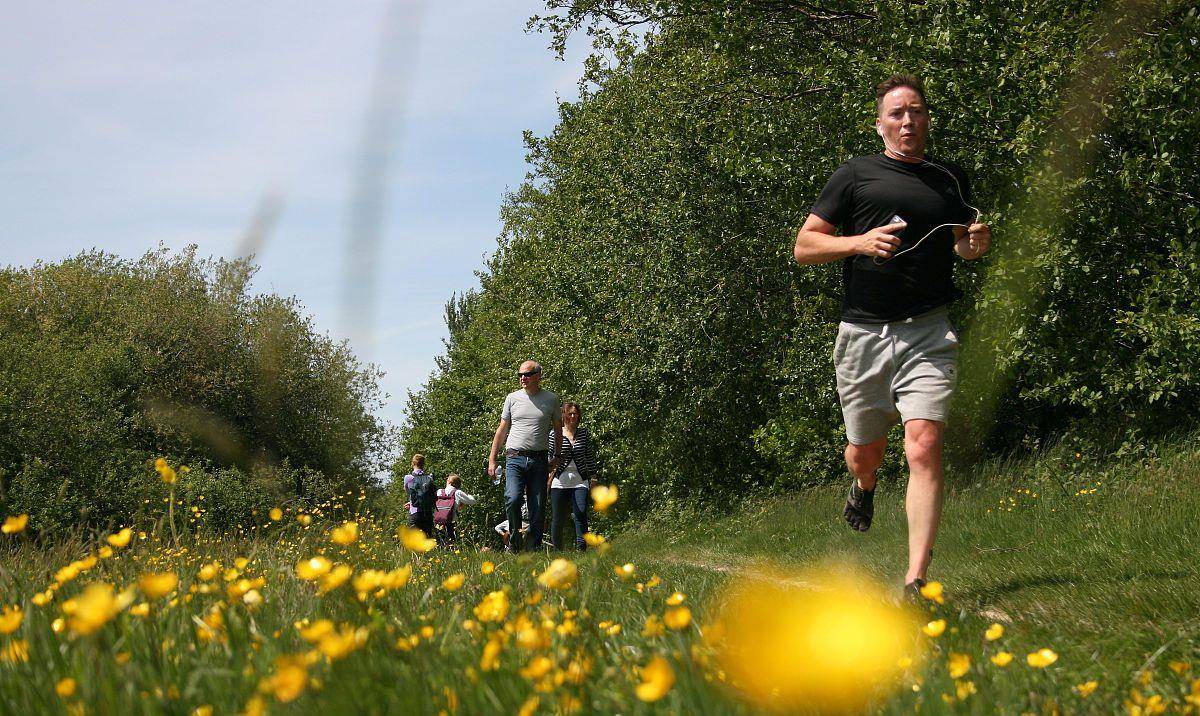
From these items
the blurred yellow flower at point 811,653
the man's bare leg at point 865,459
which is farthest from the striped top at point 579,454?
the blurred yellow flower at point 811,653

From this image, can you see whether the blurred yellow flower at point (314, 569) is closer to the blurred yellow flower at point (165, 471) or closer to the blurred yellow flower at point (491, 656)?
the blurred yellow flower at point (165, 471)

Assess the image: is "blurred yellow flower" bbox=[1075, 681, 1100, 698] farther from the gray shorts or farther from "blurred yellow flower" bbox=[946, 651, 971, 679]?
the gray shorts

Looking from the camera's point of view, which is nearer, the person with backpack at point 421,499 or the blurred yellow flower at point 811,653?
the blurred yellow flower at point 811,653

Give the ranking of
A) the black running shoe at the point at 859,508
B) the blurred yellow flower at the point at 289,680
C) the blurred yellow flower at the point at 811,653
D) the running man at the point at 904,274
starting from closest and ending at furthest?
1. the blurred yellow flower at the point at 289,680
2. the blurred yellow flower at the point at 811,653
3. the running man at the point at 904,274
4. the black running shoe at the point at 859,508

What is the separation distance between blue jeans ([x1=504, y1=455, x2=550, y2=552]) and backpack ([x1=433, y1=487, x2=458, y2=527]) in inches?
325

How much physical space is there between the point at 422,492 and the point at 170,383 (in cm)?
2700

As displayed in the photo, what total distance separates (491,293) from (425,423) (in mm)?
5402

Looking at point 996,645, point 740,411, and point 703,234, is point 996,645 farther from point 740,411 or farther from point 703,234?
point 740,411

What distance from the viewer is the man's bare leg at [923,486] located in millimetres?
4285

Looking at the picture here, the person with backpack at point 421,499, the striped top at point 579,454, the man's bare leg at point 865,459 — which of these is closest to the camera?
the man's bare leg at point 865,459

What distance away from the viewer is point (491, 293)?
126 ft

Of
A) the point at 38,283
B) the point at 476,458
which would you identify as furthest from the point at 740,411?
the point at 38,283

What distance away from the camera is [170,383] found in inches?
1566

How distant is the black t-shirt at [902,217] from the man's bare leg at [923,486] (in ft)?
1.79
